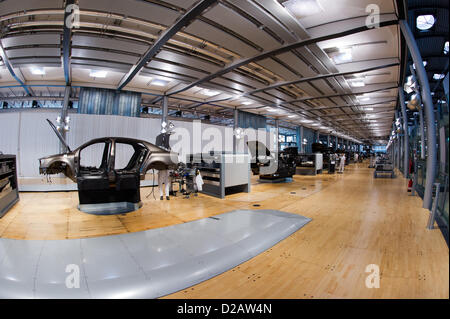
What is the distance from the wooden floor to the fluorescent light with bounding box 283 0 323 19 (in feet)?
15.2

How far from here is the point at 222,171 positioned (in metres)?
5.25

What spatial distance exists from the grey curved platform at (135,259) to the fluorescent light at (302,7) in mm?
4847

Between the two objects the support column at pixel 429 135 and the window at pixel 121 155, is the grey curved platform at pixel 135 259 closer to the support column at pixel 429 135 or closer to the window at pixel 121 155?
the support column at pixel 429 135

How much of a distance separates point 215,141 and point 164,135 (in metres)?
8.30

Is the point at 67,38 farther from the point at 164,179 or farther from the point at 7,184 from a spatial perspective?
the point at 164,179

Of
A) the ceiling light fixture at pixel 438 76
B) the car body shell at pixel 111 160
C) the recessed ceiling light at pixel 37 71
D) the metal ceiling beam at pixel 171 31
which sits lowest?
the car body shell at pixel 111 160

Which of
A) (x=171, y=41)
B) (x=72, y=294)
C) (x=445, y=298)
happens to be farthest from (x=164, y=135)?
(x=445, y=298)

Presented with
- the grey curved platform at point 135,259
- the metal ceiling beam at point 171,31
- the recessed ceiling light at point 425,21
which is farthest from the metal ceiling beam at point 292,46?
the grey curved platform at point 135,259

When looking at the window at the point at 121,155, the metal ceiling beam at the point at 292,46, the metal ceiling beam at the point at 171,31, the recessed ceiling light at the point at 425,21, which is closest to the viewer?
the metal ceiling beam at the point at 171,31

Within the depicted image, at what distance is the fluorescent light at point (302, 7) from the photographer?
437 centimetres

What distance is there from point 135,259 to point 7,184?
13.5 ft

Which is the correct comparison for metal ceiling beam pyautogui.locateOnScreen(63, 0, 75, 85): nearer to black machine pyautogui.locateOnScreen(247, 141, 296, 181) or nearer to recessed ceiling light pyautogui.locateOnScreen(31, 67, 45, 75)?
recessed ceiling light pyautogui.locateOnScreen(31, 67, 45, 75)

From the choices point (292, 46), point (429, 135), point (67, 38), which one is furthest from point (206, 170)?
point (67, 38)

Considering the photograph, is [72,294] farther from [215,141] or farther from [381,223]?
[215,141]
